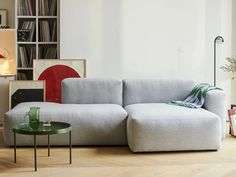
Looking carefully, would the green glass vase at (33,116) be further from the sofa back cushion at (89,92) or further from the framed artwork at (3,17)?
the framed artwork at (3,17)

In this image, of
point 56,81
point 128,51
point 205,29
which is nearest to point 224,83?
point 205,29

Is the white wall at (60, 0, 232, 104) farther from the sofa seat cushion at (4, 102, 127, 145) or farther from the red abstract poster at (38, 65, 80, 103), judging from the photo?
the sofa seat cushion at (4, 102, 127, 145)

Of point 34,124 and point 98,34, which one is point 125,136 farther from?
point 98,34

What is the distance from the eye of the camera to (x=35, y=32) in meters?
6.31

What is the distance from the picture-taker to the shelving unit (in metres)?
6.24

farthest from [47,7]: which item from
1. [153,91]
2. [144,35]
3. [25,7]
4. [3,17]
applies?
[153,91]

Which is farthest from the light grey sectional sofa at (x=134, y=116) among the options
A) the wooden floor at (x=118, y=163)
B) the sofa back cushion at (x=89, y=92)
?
the wooden floor at (x=118, y=163)

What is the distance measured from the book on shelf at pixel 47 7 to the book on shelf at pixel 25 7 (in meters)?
0.13

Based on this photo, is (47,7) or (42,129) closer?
(42,129)

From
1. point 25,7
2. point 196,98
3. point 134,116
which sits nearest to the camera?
point 134,116

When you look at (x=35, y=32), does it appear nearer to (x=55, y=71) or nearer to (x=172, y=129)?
(x=55, y=71)

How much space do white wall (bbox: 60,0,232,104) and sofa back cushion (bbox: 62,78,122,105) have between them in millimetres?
745

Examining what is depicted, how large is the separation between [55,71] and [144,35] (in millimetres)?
1352

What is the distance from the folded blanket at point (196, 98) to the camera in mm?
4961
